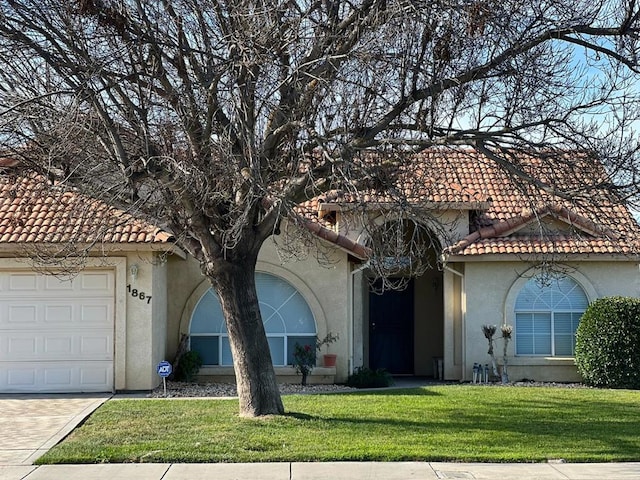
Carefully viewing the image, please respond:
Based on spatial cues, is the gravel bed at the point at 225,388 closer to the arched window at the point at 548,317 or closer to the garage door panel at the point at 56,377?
the arched window at the point at 548,317

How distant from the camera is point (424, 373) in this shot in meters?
22.6

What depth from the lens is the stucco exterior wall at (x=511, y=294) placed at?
19.6 meters

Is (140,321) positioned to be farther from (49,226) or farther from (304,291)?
(304,291)

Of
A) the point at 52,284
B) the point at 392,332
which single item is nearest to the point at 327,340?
the point at 392,332

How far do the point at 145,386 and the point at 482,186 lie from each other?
9.20 metres

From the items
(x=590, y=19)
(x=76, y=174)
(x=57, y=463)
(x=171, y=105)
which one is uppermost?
(x=590, y=19)

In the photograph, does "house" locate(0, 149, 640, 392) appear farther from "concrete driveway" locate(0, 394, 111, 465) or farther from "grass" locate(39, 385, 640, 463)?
"grass" locate(39, 385, 640, 463)

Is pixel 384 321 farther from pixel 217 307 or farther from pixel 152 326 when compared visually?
pixel 152 326

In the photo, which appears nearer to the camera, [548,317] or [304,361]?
[304,361]

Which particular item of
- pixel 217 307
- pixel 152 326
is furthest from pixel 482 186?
pixel 152 326

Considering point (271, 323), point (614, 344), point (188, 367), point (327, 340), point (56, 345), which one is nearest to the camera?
point (56, 345)

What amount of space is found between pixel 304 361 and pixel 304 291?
1.54m

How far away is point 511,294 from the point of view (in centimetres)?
1966

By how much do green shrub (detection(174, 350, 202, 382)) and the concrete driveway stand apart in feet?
6.93
